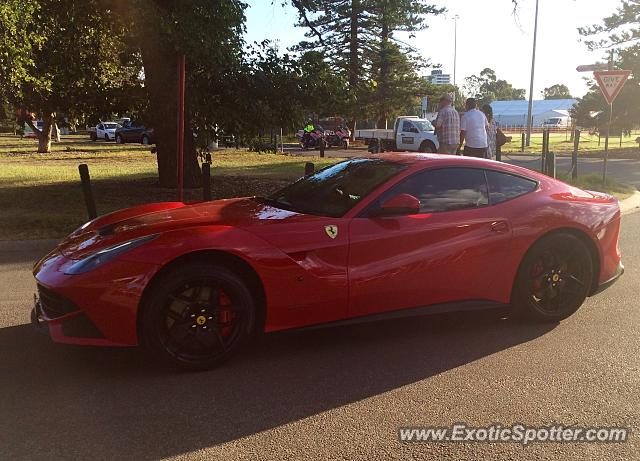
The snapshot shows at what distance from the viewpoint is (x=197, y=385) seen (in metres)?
3.53

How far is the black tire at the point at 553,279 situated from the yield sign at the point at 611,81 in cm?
1024

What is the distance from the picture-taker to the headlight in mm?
3468

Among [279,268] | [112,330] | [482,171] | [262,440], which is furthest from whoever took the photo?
[482,171]

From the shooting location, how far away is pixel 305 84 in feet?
37.7

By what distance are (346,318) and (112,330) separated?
155cm

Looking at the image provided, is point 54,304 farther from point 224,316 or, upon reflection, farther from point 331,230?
point 331,230

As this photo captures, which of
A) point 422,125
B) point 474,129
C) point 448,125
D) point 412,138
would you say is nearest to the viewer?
point 474,129

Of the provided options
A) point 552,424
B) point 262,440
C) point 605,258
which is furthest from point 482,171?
point 262,440

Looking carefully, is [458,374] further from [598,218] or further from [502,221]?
[598,218]

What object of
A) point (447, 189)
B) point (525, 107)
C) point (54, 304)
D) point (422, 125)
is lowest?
point (54, 304)

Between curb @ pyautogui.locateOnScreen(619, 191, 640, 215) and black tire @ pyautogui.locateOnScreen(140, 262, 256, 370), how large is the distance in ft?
32.3

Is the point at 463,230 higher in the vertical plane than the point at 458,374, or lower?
higher

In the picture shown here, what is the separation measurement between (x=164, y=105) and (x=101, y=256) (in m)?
7.84

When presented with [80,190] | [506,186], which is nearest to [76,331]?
[506,186]
